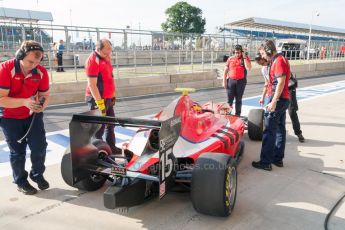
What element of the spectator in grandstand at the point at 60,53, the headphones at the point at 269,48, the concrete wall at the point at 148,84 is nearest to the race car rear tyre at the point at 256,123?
the headphones at the point at 269,48

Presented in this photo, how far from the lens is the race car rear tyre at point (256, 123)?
5.95m

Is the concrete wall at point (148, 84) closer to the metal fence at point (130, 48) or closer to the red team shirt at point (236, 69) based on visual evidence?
the metal fence at point (130, 48)

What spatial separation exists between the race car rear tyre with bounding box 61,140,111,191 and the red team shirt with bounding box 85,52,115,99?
1.06 m

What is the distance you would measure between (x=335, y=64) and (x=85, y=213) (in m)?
24.7

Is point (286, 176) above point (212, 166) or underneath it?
underneath

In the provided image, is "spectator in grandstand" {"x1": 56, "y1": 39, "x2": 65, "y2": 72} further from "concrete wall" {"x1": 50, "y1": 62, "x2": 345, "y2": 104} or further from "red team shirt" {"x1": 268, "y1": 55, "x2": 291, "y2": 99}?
"red team shirt" {"x1": 268, "y1": 55, "x2": 291, "y2": 99}

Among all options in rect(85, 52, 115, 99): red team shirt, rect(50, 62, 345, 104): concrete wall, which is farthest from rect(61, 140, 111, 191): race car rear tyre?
rect(50, 62, 345, 104): concrete wall

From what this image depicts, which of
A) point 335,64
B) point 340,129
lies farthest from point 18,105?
point 335,64

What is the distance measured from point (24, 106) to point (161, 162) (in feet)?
5.66

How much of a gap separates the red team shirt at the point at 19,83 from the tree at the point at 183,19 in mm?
73590

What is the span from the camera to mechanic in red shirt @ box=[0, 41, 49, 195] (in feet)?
11.4

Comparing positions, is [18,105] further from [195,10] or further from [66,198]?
[195,10]

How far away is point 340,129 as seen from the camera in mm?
7289

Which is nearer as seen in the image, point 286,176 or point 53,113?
point 286,176
